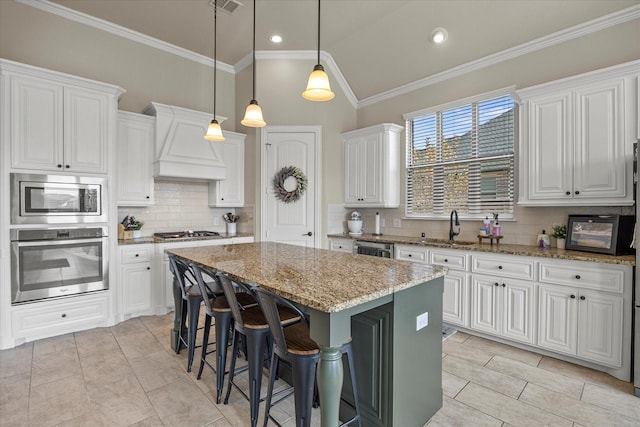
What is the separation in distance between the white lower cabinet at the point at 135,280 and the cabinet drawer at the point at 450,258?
11.1ft

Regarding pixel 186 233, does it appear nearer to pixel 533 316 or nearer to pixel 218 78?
pixel 218 78

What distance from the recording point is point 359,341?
1.92 meters

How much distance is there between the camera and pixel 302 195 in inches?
193

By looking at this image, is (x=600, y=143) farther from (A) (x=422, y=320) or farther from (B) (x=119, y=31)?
(B) (x=119, y=31)

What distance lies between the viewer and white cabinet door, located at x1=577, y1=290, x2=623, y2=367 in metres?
2.54

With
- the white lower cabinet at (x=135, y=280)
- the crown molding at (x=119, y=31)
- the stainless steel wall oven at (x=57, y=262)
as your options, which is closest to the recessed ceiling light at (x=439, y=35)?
the crown molding at (x=119, y=31)

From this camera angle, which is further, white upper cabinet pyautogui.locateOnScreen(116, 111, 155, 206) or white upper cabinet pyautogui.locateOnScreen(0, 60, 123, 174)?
white upper cabinet pyautogui.locateOnScreen(116, 111, 155, 206)

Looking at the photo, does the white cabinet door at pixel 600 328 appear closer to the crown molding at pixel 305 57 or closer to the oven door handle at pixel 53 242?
the crown molding at pixel 305 57

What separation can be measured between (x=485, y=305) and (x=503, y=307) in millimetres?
165

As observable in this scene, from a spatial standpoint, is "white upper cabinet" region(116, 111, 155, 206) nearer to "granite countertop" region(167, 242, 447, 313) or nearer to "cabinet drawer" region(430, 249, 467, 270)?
"granite countertop" region(167, 242, 447, 313)

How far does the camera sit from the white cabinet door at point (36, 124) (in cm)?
314

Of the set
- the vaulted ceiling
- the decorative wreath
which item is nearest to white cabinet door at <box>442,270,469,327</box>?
the decorative wreath

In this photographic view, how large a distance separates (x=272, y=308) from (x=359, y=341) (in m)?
0.64

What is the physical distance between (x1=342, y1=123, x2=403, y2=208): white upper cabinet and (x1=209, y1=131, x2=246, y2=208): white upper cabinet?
167 cm
